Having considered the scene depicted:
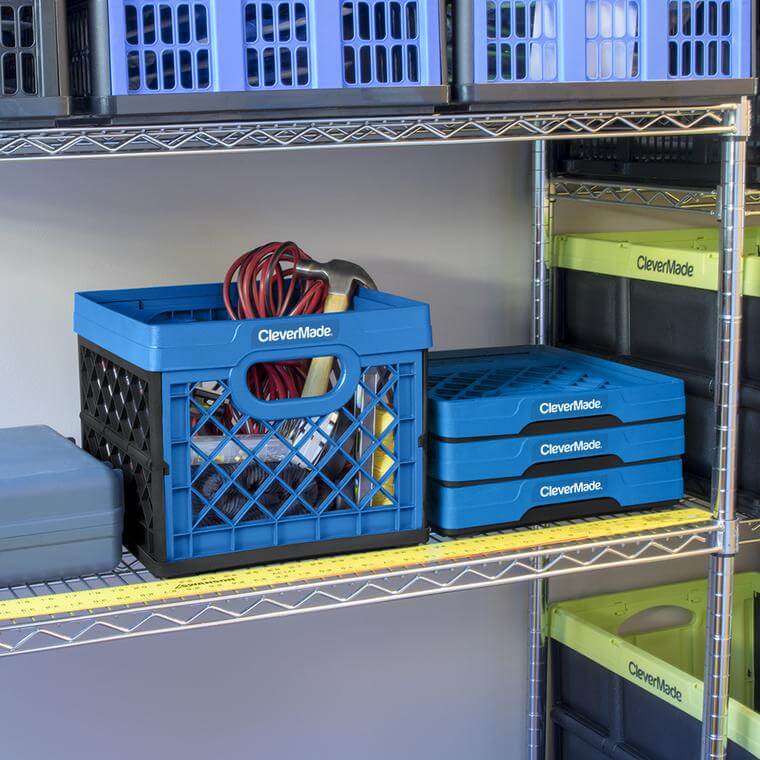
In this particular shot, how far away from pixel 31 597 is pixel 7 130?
0.49 metres

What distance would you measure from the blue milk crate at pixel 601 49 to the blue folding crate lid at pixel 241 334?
0.85 feet

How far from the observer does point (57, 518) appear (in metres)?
1.36

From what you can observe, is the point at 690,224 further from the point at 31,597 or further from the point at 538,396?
the point at 31,597

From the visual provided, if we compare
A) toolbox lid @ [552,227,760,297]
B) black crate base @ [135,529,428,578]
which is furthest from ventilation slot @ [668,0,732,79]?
black crate base @ [135,529,428,578]

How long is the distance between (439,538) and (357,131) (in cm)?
49

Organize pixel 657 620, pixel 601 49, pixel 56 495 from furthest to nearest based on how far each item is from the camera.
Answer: pixel 657 620
pixel 601 49
pixel 56 495

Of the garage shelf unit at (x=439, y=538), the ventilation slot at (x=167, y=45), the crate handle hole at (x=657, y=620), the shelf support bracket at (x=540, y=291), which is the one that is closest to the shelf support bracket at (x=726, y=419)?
the garage shelf unit at (x=439, y=538)

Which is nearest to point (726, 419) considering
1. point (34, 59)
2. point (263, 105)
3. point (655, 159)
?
point (655, 159)

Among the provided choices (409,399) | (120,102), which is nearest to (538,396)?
(409,399)

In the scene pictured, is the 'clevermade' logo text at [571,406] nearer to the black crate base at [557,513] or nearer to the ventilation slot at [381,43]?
the black crate base at [557,513]

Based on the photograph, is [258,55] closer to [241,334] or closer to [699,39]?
[241,334]

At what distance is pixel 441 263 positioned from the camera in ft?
6.50

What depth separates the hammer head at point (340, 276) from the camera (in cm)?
157

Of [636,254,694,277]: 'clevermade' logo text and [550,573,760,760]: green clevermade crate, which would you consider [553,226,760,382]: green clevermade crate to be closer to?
[636,254,694,277]: 'clevermade' logo text
